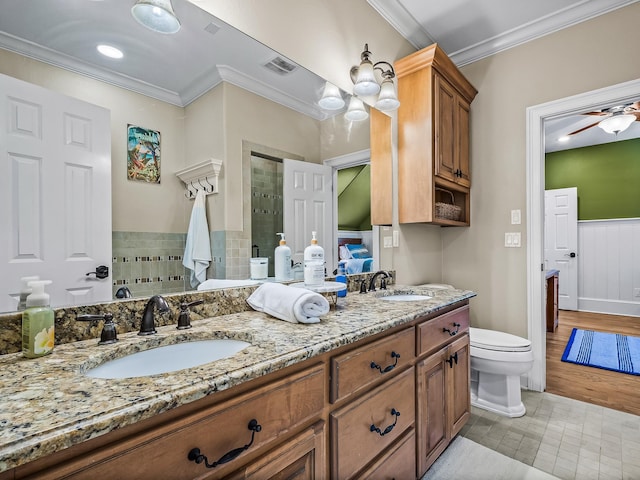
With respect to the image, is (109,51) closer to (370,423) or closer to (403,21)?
(370,423)

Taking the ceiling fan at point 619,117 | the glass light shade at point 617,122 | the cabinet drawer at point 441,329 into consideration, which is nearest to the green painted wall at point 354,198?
the cabinet drawer at point 441,329

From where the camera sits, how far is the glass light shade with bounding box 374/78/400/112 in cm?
206

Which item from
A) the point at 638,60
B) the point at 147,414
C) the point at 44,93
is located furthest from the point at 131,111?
the point at 638,60

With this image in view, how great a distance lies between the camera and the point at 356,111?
80.5 inches

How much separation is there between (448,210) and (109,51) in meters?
2.26

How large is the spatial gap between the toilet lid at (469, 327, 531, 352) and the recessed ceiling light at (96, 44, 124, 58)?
237cm

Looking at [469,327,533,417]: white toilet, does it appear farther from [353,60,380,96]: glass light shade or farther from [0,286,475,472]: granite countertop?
[353,60,380,96]: glass light shade

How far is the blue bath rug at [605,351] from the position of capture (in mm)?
2877

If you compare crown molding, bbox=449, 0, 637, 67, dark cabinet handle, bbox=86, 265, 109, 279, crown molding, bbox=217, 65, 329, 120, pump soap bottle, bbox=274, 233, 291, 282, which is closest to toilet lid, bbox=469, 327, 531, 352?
pump soap bottle, bbox=274, 233, 291, 282

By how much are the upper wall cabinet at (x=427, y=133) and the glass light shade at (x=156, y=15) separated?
5.43ft

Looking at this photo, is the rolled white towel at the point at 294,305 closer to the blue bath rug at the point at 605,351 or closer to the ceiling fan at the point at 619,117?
the blue bath rug at the point at 605,351

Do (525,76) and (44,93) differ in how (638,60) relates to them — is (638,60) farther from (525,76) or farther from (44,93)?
(44,93)

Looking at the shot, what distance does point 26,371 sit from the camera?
711mm

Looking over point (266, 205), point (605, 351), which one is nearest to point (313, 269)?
point (266, 205)
